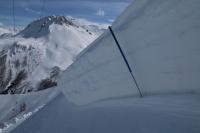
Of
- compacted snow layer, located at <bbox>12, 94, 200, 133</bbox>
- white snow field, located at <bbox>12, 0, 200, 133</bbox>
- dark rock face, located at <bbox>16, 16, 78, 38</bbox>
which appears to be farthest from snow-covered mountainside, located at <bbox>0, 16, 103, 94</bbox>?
white snow field, located at <bbox>12, 0, 200, 133</bbox>

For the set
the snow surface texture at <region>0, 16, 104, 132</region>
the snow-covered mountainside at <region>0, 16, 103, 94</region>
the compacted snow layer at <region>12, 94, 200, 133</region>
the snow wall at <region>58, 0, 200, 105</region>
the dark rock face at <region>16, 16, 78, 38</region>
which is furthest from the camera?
the dark rock face at <region>16, 16, 78, 38</region>

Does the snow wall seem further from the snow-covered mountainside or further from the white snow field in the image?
the snow-covered mountainside

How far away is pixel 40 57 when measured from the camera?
398 ft

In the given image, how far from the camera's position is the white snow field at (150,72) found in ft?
9.59

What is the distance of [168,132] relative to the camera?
279 centimetres

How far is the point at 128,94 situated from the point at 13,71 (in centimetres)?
10567

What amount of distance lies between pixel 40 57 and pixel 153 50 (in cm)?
12085

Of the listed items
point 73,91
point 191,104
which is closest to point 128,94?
point 191,104

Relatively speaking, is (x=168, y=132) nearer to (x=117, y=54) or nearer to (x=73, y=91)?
(x=117, y=54)

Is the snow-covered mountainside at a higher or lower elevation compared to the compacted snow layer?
higher

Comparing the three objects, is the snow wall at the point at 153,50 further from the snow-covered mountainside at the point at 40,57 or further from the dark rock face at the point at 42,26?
the dark rock face at the point at 42,26

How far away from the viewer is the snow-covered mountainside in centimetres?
9175

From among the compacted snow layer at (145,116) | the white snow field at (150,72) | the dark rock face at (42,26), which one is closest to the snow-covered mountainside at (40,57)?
the dark rock face at (42,26)

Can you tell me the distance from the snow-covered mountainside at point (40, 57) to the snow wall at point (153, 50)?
261ft
